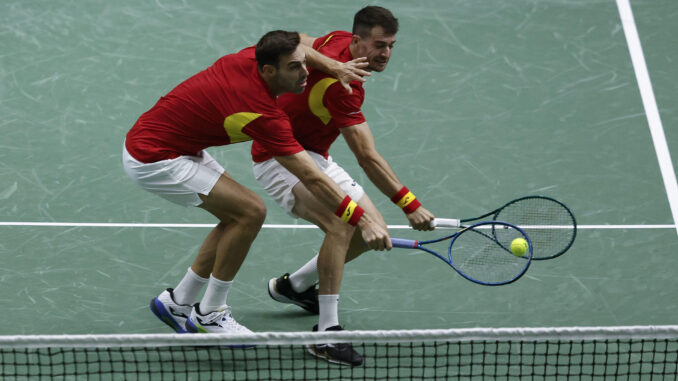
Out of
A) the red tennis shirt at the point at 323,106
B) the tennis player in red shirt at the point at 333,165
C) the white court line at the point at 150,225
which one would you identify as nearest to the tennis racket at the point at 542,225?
the tennis player in red shirt at the point at 333,165

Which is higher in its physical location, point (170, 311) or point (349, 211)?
point (349, 211)

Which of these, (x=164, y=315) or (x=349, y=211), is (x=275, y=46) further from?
(x=164, y=315)

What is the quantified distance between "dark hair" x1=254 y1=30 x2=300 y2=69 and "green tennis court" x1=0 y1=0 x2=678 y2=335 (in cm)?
163

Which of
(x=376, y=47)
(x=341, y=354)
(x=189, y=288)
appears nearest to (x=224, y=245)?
(x=189, y=288)

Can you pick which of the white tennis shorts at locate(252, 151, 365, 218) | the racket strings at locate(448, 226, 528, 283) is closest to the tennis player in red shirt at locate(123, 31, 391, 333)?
the white tennis shorts at locate(252, 151, 365, 218)

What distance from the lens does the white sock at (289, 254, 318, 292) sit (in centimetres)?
620

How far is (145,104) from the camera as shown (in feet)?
28.2

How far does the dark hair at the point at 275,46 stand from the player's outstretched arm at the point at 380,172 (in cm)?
65

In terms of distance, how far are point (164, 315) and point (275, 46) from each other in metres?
1.71

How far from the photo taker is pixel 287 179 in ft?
19.5

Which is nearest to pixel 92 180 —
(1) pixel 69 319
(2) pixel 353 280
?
(1) pixel 69 319

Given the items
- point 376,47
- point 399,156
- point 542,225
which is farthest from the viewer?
point 399,156

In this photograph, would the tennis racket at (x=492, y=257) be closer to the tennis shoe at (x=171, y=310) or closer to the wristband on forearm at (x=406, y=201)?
the wristband on forearm at (x=406, y=201)

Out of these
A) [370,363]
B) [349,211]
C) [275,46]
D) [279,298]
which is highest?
[275,46]
